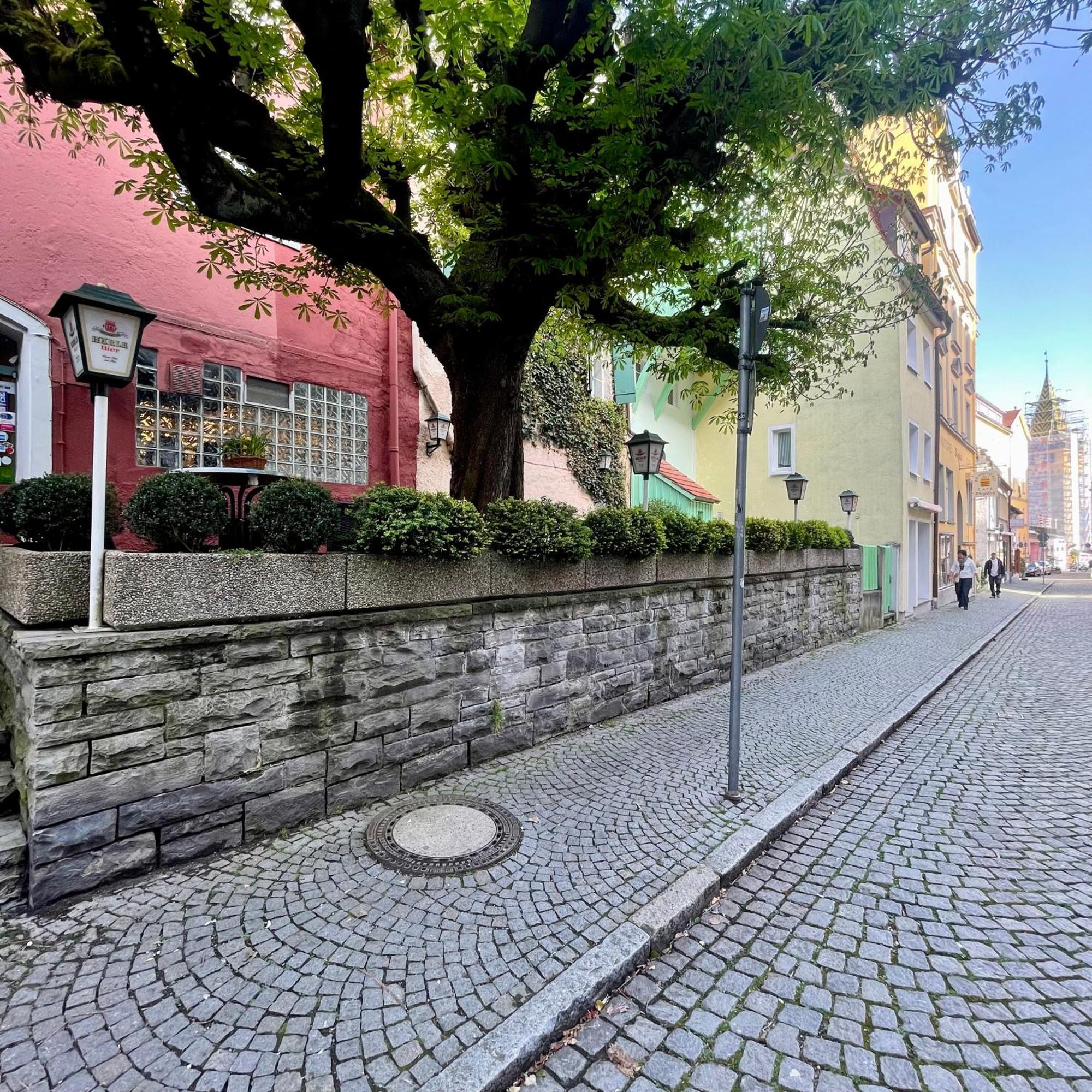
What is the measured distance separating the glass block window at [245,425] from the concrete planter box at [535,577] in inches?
158

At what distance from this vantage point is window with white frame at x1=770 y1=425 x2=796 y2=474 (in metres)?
17.9

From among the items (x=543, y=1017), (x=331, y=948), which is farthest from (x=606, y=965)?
(x=331, y=948)

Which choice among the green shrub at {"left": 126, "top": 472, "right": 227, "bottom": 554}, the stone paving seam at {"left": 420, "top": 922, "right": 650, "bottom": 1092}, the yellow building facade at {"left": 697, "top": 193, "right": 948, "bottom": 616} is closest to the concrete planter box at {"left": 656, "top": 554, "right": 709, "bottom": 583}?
the stone paving seam at {"left": 420, "top": 922, "right": 650, "bottom": 1092}

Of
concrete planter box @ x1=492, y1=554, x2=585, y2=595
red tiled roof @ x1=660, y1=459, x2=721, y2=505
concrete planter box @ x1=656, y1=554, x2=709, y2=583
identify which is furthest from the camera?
red tiled roof @ x1=660, y1=459, x2=721, y2=505

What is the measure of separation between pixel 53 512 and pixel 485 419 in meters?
3.15

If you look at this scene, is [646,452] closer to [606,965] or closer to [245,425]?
[245,425]

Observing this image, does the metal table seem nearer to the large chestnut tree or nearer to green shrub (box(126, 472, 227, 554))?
green shrub (box(126, 472, 227, 554))

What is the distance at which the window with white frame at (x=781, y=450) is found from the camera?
1786 cm

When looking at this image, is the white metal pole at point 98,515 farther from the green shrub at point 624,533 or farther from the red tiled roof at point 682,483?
the red tiled roof at point 682,483

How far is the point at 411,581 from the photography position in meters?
3.91

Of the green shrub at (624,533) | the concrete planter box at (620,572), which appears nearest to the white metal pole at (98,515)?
the green shrub at (624,533)

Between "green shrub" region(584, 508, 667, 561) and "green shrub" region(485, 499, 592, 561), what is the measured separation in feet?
1.47

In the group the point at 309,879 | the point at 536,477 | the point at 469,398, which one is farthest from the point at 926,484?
the point at 309,879

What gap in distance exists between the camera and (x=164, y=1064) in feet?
6.08
